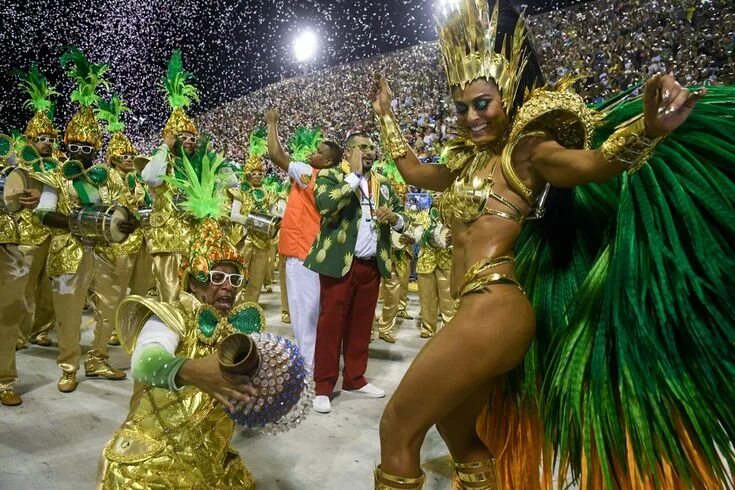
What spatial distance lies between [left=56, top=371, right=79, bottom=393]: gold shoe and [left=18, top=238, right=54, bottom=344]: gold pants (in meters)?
0.97

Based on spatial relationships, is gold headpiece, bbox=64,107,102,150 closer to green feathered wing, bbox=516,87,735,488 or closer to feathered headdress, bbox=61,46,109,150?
feathered headdress, bbox=61,46,109,150

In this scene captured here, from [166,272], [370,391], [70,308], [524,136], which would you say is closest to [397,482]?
[524,136]

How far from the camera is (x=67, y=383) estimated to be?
3906 mm

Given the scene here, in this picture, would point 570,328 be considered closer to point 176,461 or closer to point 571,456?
point 571,456

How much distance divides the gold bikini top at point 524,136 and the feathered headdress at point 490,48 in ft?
0.32

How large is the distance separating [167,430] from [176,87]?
3.73 metres

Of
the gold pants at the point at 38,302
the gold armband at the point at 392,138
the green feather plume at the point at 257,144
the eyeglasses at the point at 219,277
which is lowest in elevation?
the gold pants at the point at 38,302

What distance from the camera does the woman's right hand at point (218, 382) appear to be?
1.41 m

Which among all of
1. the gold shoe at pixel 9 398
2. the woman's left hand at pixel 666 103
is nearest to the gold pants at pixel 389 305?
the gold shoe at pixel 9 398

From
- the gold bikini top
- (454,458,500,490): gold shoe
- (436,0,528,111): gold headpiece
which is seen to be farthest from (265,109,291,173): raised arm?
(454,458,500,490): gold shoe

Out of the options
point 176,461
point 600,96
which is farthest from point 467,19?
point 600,96

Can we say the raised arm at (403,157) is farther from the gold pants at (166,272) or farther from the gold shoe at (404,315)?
the gold shoe at (404,315)

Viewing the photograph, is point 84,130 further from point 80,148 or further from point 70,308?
point 70,308

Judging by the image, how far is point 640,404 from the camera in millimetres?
1547
